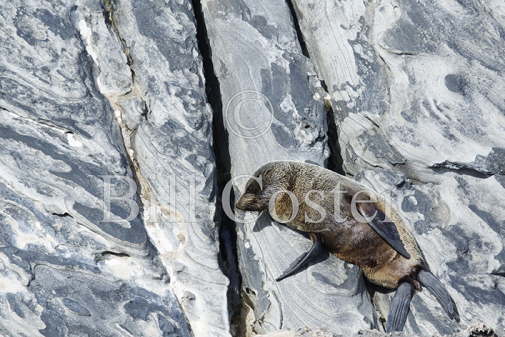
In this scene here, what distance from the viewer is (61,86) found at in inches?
177

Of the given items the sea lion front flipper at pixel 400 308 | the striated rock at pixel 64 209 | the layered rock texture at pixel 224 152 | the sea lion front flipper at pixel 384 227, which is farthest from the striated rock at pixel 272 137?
the striated rock at pixel 64 209

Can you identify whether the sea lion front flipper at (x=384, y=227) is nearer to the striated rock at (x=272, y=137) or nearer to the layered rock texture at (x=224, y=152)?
the layered rock texture at (x=224, y=152)

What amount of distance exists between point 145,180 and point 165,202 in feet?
0.63

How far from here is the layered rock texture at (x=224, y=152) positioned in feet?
14.3

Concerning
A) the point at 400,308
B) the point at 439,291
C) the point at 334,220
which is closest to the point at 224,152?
the point at 334,220

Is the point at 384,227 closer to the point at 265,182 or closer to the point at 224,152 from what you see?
the point at 265,182

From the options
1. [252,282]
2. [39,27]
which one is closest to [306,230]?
[252,282]

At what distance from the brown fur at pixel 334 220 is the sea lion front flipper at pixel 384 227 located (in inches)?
1.4

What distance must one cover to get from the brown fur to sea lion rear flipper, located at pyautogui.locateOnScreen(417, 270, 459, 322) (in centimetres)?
7

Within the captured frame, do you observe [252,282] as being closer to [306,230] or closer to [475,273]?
[306,230]

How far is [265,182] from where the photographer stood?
4.91 meters

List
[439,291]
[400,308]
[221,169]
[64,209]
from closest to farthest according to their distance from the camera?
[64,209] < [439,291] < [400,308] < [221,169]

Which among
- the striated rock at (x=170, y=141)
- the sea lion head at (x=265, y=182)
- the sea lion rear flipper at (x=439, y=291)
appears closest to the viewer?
the striated rock at (x=170, y=141)

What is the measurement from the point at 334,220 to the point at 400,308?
73cm
